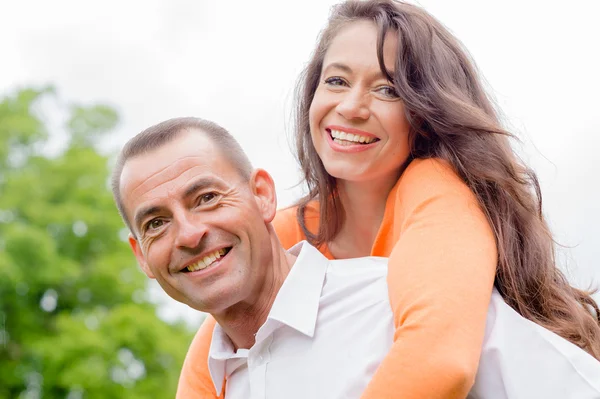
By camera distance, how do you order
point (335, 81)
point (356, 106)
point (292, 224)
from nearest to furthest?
1. point (356, 106)
2. point (335, 81)
3. point (292, 224)

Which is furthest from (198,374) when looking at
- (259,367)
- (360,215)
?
(360,215)

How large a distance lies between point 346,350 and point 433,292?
0.94 ft

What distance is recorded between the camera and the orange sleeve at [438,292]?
6.98 ft

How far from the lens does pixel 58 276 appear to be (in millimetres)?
14117

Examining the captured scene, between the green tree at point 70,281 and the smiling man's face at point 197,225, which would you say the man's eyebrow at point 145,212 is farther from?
the green tree at point 70,281

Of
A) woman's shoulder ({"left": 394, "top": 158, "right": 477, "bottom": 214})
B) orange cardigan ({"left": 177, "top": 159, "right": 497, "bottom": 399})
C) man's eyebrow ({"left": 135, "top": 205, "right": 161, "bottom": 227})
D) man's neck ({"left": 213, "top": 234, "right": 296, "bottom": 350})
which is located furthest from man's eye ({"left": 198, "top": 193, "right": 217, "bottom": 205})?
woman's shoulder ({"left": 394, "top": 158, "right": 477, "bottom": 214})

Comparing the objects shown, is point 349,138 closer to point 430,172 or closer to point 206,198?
point 430,172

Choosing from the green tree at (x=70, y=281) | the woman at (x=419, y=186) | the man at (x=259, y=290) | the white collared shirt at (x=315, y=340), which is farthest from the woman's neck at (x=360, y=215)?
the green tree at (x=70, y=281)

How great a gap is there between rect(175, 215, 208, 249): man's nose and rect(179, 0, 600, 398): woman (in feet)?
1.84

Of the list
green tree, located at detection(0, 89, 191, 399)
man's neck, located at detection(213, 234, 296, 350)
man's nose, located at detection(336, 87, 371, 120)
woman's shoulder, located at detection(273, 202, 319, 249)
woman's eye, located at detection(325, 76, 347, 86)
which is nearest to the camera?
man's neck, located at detection(213, 234, 296, 350)

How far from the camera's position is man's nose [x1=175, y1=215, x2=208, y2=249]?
2379mm

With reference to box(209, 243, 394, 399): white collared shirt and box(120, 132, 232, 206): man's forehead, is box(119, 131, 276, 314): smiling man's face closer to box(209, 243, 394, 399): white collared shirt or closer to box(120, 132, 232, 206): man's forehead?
box(120, 132, 232, 206): man's forehead

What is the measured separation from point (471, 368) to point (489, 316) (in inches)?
10.6

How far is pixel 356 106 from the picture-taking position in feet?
9.67
